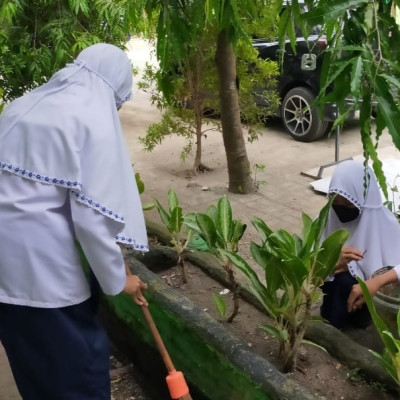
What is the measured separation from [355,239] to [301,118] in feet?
15.4

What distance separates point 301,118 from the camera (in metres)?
7.48

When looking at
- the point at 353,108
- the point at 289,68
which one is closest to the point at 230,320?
the point at 353,108

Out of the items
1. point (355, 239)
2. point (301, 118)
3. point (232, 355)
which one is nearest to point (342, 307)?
point (355, 239)

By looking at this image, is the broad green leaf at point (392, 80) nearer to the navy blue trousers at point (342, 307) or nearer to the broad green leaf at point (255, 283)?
the broad green leaf at point (255, 283)

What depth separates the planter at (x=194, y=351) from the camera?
212 cm

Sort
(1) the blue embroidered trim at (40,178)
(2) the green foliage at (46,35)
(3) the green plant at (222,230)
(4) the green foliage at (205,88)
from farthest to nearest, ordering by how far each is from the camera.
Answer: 1. (4) the green foliage at (205,88)
2. (2) the green foliage at (46,35)
3. (3) the green plant at (222,230)
4. (1) the blue embroidered trim at (40,178)

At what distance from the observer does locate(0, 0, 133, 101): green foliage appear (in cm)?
480

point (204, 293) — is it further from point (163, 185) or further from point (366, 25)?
point (163, 185)

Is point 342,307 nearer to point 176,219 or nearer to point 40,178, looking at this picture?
point 176,219

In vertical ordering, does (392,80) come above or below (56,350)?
above

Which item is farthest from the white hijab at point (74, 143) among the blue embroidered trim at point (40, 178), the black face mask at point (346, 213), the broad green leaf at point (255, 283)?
the black face mask at point (346, 213)

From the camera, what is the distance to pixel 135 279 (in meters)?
2.34

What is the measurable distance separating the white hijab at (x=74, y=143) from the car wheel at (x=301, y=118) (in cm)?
551

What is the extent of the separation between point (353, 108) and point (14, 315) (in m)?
1.46
